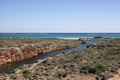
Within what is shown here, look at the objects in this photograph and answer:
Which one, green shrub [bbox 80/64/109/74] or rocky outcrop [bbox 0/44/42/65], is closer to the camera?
green shrub [bbox 80/64/109/74]

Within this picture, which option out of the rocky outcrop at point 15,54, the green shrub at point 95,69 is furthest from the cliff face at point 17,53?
the green shrub at point 95,69

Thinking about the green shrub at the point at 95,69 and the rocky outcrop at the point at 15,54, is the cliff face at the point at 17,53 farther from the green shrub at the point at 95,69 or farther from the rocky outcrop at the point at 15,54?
the green shrub at the point at 95,69

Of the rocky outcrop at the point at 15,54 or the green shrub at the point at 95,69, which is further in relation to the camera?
the rocky outcrop at the point at 15,54

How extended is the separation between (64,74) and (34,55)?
23218 mm

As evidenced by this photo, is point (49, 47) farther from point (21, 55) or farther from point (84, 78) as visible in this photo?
point (84, 78)

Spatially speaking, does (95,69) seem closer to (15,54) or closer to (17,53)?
(15,54)

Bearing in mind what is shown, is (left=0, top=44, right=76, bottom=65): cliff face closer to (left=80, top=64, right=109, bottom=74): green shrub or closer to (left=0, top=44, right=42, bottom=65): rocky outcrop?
(left=0, top=44, right=42, bottom=65): rocky outcrop

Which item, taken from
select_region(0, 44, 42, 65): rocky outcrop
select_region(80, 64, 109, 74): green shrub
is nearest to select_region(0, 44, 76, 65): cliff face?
select_region(0, 44, 42, 65): rocky outcrop

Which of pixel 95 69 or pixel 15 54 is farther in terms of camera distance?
pixel 15 54

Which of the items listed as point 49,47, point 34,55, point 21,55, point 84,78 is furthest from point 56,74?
point 49,47

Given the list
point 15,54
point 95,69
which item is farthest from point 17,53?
point 95,69

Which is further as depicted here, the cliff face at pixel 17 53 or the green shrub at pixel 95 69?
the cliff face at pixel 17 53

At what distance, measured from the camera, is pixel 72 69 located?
1058 inches

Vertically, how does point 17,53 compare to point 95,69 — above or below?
below
